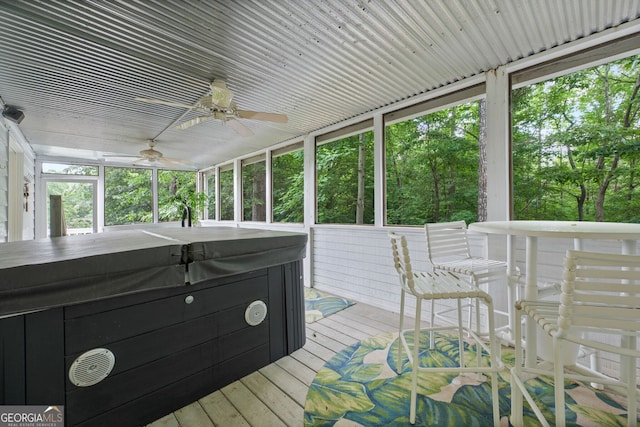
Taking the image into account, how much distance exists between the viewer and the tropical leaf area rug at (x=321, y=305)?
342 centimetres

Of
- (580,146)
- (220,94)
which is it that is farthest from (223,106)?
(580,146)

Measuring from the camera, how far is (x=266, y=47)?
230cm

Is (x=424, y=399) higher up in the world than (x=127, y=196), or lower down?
lower down

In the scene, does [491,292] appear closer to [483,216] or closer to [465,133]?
[483,216]

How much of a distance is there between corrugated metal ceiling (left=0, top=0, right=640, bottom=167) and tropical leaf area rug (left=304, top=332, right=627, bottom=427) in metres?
2.69

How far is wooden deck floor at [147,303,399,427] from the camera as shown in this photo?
1.66 meters

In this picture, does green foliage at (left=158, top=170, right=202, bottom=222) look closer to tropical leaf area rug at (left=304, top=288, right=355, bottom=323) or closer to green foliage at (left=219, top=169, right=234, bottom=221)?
green foliage at (left=219, top=169, right=234, bottom=221)

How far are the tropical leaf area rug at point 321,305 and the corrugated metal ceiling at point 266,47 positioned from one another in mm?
2775

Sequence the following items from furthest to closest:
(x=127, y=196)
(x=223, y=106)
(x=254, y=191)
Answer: (x=127, y=196) → (x=254, y=191) → (x=223, y=106)

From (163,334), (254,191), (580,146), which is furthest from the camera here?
(254,191)

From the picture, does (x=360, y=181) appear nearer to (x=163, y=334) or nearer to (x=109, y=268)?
(x=163, y=334)

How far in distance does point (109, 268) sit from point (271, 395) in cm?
134

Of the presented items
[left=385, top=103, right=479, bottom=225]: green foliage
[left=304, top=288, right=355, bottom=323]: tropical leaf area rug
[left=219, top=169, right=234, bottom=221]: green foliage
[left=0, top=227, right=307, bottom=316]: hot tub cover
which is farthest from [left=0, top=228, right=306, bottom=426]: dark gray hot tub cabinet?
[left=219, top=169, right=234, bottom=221]: green foliage
